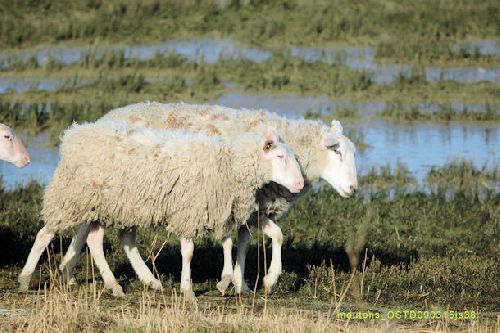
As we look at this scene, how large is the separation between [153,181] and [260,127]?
1.88 metres

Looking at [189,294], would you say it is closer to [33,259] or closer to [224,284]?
[224,284]

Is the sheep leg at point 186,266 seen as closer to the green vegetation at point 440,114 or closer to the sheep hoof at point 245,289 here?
the sheep hoof at point 245,289

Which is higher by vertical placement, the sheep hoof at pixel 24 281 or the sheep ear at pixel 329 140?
the sheep ear at pixel 329 140

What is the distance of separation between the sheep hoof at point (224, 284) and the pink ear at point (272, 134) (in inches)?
57.2

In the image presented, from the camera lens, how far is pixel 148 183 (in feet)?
36.4

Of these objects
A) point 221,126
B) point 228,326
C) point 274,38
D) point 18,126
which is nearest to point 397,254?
point 221,126

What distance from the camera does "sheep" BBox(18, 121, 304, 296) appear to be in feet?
36.5

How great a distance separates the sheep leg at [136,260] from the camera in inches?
457

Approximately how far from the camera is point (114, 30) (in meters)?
30.4

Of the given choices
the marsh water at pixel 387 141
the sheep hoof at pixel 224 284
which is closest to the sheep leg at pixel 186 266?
the sheep hoof at pixel 224 284

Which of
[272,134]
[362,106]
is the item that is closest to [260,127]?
[272,134]

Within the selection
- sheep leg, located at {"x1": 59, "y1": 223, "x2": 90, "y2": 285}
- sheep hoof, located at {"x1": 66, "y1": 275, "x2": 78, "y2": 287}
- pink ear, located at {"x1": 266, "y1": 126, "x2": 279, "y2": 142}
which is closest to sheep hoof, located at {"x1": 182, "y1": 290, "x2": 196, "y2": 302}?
sheep hoof, located at {"x1": 66, "y1": 275, "x2": 78, "y2": 287}

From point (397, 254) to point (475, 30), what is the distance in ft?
58.9

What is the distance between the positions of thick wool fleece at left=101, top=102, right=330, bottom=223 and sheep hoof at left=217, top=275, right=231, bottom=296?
73 cm
